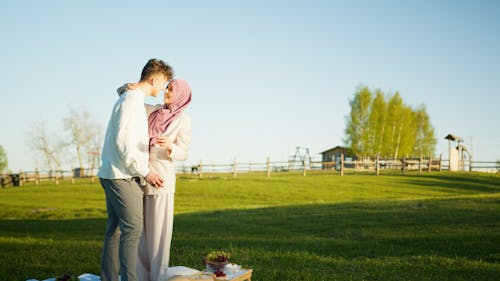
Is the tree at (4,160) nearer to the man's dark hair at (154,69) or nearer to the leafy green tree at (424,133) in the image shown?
the leafy green tree at (424,133)

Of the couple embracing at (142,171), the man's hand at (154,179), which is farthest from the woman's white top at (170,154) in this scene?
the man's hand at (154,179)

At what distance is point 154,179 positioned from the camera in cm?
404

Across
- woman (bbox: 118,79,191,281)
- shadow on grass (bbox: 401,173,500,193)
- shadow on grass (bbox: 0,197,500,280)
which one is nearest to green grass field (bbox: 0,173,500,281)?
shadow on grass (bbox: 0,197,500,280)

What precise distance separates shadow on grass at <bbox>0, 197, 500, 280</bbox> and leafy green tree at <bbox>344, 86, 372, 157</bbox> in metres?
35.3

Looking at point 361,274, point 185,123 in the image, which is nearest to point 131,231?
point 185,123

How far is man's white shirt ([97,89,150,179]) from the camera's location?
12.6 feet

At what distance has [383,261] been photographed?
748 cm

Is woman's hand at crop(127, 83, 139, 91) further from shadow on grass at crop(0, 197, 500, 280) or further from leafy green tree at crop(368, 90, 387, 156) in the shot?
leafy green tree at crop(368, 90, 387, 156)

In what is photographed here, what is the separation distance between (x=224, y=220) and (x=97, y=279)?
1001 centimetres

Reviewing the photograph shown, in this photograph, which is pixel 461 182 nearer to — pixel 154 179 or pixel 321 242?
pixel 321 242

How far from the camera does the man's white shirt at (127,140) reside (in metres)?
3.85

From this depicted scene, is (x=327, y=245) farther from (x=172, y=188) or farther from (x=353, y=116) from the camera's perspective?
(x=353, y=116)

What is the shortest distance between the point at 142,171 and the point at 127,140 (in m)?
0.29

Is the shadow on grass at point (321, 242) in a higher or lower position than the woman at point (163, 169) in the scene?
lower
